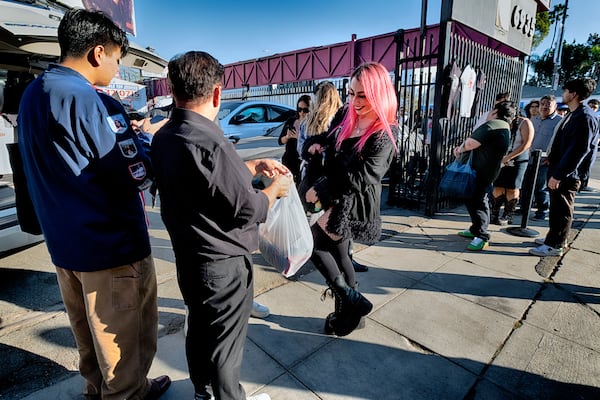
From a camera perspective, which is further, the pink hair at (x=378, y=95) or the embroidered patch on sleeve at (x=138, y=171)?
the pink hair at (x=378, y=95)

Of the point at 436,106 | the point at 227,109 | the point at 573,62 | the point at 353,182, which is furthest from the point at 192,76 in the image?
the point at 573,62

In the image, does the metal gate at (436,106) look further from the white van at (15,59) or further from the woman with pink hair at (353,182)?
the white van at (15,59)

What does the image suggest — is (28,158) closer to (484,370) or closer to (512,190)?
(484,370)

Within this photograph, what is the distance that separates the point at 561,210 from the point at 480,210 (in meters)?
0.80

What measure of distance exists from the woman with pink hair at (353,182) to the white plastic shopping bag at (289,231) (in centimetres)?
24

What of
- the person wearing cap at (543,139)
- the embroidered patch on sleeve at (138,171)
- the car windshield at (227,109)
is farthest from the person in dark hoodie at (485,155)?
the car windshield at (227,109)

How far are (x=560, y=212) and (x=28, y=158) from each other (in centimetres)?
470

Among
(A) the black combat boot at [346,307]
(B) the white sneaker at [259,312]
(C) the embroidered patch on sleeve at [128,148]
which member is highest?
(C) the embroidered patch on sleeve at [128,148]

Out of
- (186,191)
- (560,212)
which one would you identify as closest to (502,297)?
(560,212)

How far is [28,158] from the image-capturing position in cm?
143

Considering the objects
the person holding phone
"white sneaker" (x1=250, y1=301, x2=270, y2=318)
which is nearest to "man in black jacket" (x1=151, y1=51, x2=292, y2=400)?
"white sneaker" (x1=250, y1=301, x2=270, y2=318)

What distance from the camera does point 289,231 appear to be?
6.24 feet

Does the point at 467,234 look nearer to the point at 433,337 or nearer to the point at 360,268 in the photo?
the point at 360,268

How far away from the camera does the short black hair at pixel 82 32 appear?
4.68ft
